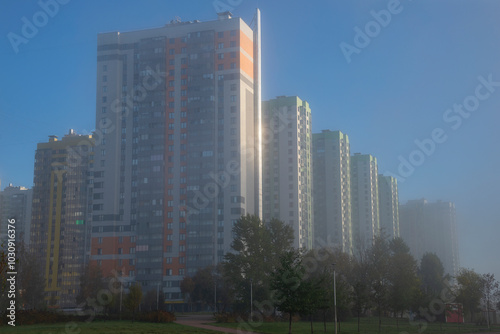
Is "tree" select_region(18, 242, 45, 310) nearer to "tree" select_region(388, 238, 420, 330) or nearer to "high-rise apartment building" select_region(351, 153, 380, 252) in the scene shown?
"tree" select_region(388, 238, 420, 330)

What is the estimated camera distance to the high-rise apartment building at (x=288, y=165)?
14538 centimetres

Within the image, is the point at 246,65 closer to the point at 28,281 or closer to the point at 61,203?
the point at 28,281

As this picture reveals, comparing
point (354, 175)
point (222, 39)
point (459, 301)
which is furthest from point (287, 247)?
point (354, 175)

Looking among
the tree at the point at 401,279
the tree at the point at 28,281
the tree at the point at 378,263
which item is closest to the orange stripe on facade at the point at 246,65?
the tree at the point at 378,263

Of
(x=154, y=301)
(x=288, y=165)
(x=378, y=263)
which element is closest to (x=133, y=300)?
(x=154, y=301)

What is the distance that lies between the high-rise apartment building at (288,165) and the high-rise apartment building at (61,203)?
2617 inches

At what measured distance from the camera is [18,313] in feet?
184

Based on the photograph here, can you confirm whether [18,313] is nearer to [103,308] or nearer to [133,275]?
[103,308]

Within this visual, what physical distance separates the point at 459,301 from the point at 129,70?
290 feet

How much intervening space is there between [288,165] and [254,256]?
74.2 m

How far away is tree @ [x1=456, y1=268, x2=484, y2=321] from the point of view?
7569cm

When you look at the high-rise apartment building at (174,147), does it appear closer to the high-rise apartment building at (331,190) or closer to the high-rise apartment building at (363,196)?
the high-rise apartment building at (331,190)

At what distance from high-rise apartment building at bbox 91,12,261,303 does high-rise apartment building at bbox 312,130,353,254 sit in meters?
51.8

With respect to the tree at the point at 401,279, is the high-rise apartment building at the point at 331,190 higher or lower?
higher
